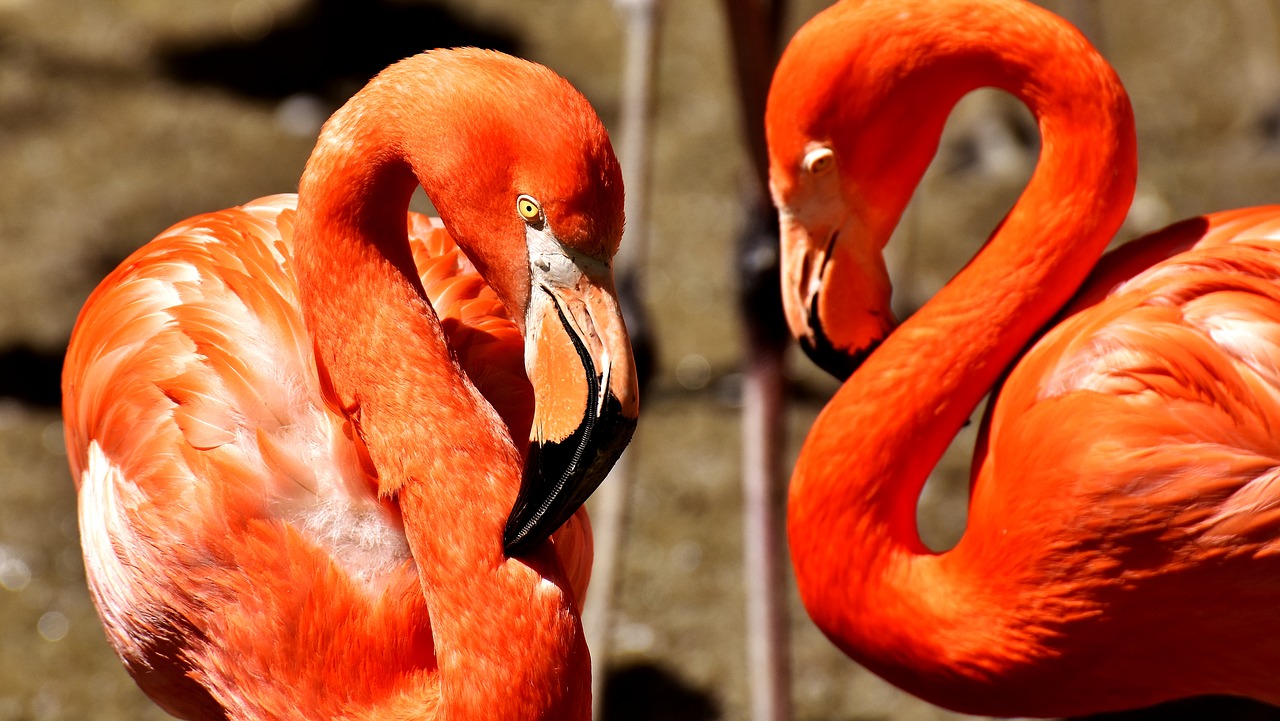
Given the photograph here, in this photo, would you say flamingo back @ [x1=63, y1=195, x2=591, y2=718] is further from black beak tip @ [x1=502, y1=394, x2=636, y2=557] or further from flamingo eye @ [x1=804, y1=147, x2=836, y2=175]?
flamingo eye @ [x1=804, y1=147, x2=836, y2=175]

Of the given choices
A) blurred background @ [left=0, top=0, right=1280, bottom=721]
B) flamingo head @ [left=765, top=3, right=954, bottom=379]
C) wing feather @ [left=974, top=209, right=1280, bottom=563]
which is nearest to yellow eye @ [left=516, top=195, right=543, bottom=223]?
flamingo head @ [left=765, top=3, right=954, bottom=379]

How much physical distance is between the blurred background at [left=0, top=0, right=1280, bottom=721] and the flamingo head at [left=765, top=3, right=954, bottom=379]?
0.58m

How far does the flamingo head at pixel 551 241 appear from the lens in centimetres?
158

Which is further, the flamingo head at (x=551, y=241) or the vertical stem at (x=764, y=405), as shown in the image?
the vertical stem at (x=764, y=405)

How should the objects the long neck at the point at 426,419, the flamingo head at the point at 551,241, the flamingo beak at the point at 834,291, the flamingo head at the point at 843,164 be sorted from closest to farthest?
1. the flamingo head at the point at 551,241
2. the long neck at the point at 426,419
3. the flamingo head at the point at 843,164
4. the flamingo beak at the point at 834,291

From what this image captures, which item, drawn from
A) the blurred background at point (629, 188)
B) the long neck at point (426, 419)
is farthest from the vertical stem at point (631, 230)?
the long neck at point (426, 419)

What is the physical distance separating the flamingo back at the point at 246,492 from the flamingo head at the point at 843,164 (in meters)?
0.50

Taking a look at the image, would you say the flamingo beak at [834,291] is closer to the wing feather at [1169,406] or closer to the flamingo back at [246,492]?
the wing feather at [1169,406]

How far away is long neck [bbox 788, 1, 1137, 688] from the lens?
2.10 meters

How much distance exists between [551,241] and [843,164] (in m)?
0.74

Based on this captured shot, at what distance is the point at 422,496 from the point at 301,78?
474cm

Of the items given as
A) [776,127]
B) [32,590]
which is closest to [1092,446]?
[776,127]

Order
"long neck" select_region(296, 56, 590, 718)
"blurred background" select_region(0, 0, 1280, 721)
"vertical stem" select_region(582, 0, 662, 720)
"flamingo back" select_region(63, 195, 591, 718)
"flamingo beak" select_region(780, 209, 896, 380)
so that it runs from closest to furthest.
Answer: "long neck" select_region(296, 56, 590, 718)
"flamingo back" select_region(63, 195, 591, 718)
"flamingo beak" select_region(780, 209, 896, 380)
"vertical stem" select_region(582, 0, 662, 720)
"blurred background" select_region(0, 0, 1280, 721)

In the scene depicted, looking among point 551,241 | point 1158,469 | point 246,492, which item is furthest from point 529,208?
point 1158,469
